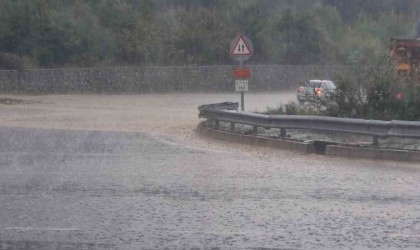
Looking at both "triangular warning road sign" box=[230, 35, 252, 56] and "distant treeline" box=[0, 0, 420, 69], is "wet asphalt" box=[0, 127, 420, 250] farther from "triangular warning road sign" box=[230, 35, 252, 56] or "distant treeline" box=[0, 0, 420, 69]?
"distant treeline" box=[0, 0, 420, 69]

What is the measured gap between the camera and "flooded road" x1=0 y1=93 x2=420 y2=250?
967 cm

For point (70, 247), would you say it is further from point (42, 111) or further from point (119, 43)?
point (119, 43)

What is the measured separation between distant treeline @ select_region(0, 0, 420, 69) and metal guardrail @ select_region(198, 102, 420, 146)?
26.7m

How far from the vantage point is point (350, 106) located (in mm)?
21844

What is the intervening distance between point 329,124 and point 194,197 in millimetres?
6863

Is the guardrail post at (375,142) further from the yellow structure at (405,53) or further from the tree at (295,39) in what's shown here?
the tree at (295,39)

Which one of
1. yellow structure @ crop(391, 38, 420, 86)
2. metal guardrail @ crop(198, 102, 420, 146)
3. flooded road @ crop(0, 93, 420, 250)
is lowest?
flooded road @ crop(0, 93, 420, 250)

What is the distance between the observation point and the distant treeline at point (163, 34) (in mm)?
53562

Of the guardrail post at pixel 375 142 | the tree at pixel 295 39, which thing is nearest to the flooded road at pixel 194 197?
the guardrail post at pixel 375 142

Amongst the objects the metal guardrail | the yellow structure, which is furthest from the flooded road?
the yellow structure

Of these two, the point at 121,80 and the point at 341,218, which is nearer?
the point at 341,218

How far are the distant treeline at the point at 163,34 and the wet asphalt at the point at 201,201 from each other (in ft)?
103

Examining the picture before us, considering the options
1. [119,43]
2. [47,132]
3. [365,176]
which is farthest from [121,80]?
[365,176]

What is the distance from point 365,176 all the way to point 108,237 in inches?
247
